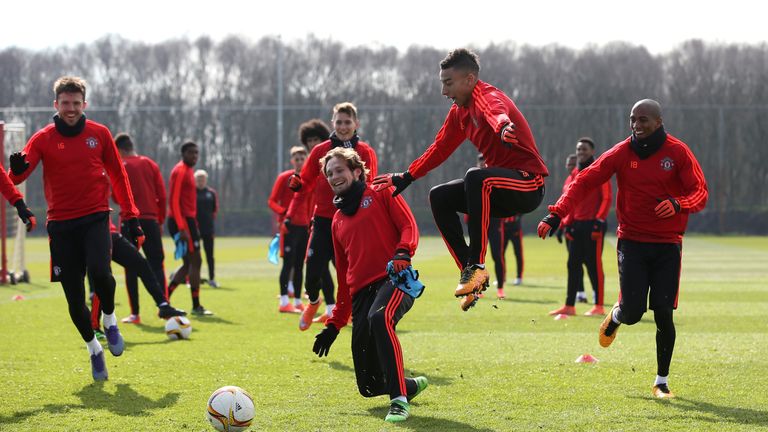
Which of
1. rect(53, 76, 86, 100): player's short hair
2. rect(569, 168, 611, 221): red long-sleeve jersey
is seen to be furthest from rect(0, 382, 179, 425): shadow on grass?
rect(569, 168, 611, 221): red long-sleeve jersey

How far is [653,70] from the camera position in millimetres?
63406

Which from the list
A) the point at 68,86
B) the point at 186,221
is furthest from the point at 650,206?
the point at 186,221

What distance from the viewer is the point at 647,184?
790 cm

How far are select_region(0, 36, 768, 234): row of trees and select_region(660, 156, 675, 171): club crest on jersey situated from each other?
1928 inches

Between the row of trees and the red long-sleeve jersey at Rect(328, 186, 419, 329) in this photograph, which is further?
the row of trees

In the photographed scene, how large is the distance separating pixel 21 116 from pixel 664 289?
5518 cm

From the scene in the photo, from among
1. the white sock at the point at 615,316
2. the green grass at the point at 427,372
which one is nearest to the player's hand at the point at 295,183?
the green grass at the point at 427,372

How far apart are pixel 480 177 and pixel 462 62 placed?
0.87 meters

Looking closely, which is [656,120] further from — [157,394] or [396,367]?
[157,394]

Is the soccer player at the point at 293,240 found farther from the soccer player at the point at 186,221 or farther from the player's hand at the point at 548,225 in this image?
the player's hand at the point at 548,225

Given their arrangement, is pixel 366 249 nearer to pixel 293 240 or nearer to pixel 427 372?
pixel 427 372

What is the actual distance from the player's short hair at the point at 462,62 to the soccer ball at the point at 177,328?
510 centimetres

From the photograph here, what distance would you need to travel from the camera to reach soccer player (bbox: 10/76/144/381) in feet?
27.6

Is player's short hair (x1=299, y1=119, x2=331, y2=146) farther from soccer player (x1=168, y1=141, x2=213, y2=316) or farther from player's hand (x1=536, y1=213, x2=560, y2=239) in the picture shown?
player's hand (x1=536, y1=213, x2=560, y2=239)
